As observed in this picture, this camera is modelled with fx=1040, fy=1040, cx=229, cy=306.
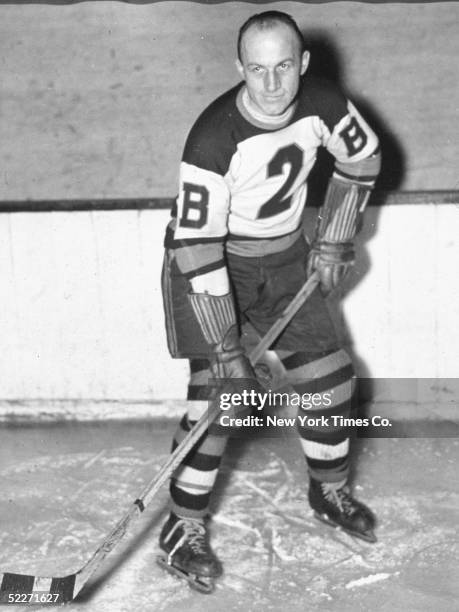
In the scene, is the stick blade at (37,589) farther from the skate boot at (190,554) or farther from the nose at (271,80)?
the nose at (271,80)

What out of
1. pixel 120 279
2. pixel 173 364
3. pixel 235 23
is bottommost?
pixel 173 364

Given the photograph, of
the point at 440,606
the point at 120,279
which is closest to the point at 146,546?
the point at 440,606

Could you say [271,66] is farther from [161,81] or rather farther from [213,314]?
[161,81]

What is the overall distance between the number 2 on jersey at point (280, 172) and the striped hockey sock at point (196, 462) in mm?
487

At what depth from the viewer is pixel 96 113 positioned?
12.6 ft

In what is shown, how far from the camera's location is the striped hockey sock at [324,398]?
3203mm

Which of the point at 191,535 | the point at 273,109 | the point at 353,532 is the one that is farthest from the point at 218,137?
the point at 353,532

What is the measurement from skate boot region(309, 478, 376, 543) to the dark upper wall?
1.18 m

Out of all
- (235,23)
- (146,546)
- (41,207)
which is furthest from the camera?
(41,207)

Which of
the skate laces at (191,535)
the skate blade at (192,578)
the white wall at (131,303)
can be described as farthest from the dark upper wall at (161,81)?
the skate blade at (192,578)

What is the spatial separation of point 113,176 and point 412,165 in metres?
1.11

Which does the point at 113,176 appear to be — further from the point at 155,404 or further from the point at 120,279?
the point at 155,404

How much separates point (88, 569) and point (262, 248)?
106 cm

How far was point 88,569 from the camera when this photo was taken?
2863 mm
